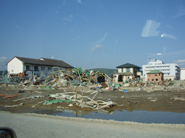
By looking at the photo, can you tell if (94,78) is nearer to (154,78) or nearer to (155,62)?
(154,78)

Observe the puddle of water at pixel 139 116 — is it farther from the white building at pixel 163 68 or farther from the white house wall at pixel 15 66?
the white building at pixel 163 68

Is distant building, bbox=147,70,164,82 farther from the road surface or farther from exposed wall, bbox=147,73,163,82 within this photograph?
the road surface

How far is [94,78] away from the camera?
26625 millimetres

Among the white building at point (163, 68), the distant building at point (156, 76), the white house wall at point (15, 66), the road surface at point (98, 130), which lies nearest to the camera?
the road surface at point (98, 130)

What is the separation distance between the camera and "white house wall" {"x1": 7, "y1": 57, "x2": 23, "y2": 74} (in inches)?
1416

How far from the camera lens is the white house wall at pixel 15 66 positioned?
35969 mm

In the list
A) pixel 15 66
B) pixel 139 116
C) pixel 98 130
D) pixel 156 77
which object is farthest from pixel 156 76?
pixel 98 130

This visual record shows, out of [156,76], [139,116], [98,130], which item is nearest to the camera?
[98,130]

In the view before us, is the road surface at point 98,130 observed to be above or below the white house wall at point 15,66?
below

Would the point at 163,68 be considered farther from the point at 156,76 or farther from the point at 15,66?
the point at 15,66

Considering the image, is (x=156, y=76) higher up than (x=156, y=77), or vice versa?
(x=156, y=76)

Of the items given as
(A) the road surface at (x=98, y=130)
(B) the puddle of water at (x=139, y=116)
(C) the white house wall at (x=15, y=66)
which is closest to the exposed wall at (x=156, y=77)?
(C) the white house wall at (x=15, y=66)

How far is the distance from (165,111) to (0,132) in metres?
9.41

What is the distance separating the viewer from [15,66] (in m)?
36.7
